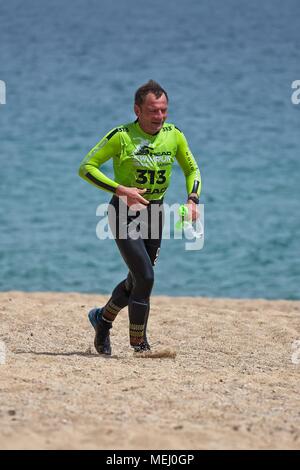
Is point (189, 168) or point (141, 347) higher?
point (189, 168)

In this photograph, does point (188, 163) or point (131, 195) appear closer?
point (131, 195)

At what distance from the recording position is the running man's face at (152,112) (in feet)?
24.7

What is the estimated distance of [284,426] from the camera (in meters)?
5.88

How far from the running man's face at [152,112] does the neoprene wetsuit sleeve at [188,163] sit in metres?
0.27

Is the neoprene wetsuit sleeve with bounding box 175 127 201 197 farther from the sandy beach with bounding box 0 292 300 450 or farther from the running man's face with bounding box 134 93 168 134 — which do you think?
the sandy beach with bounding box 0 292 300 450

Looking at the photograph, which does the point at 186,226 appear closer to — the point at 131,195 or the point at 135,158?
the point at 131,195

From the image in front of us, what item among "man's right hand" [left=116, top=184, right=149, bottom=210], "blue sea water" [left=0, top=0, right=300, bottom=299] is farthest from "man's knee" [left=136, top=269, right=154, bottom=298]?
"blue sea water" [left=0, top=0, right=300, bottom=299]

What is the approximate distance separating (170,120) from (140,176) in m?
21.8

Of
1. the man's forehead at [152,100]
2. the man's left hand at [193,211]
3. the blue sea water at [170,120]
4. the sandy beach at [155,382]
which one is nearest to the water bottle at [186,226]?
the man's left hand at [193,211]

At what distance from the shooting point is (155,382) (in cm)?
688

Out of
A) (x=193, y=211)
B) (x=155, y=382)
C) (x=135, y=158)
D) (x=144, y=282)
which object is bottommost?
(x=155, y=382)

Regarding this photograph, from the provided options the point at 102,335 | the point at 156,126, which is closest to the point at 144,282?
the point at 102,335

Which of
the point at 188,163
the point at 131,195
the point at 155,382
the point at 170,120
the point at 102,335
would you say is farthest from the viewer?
the point at 170,120

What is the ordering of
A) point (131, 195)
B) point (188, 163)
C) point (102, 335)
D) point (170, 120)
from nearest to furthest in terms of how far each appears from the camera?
point (131, 195), point (188, 163), point (102, 335), point (170, 120)
